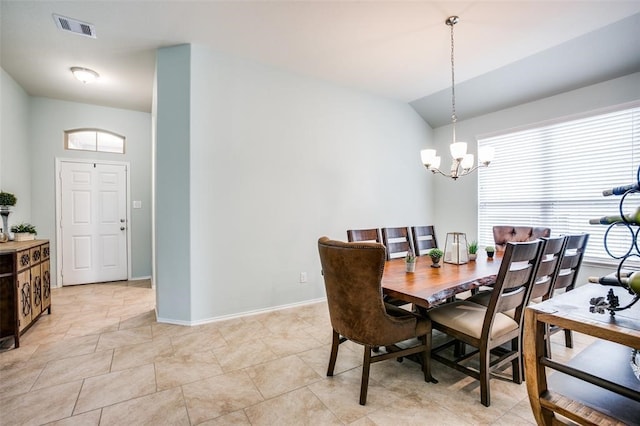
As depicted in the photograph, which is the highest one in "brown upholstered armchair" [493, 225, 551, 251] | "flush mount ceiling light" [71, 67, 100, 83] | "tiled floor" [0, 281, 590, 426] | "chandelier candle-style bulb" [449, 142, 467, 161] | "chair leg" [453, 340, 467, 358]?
"flush mount ceiling light" [71, 67, 100, 83]

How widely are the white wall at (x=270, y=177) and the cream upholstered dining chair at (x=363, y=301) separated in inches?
66.0

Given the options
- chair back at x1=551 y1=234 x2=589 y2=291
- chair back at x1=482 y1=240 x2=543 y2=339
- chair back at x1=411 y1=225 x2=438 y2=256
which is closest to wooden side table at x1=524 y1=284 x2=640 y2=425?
chair back at x1=482 y1=240 x2=543 y2=339

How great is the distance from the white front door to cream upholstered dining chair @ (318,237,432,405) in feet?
14.9

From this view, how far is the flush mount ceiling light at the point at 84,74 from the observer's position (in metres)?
3.52

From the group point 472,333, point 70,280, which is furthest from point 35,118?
point 472,333

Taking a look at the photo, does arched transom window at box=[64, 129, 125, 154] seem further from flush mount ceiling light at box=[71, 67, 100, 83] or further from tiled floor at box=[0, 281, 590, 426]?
tiled floor at box=[0, 281, 590, 426]

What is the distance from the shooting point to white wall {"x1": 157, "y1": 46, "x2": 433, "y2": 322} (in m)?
3.14

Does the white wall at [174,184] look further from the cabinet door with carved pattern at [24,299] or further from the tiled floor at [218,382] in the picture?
the cabinet door with carved pattern at [24,299]

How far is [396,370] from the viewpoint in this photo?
2.22 m

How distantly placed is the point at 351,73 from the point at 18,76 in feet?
13.6

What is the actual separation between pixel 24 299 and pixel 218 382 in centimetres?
213

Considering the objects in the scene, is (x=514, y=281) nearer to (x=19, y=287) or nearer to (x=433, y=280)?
(x=433, y=280)

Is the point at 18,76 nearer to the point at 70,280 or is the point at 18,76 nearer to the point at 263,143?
the point at 70,280

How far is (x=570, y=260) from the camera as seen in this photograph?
2334mm
